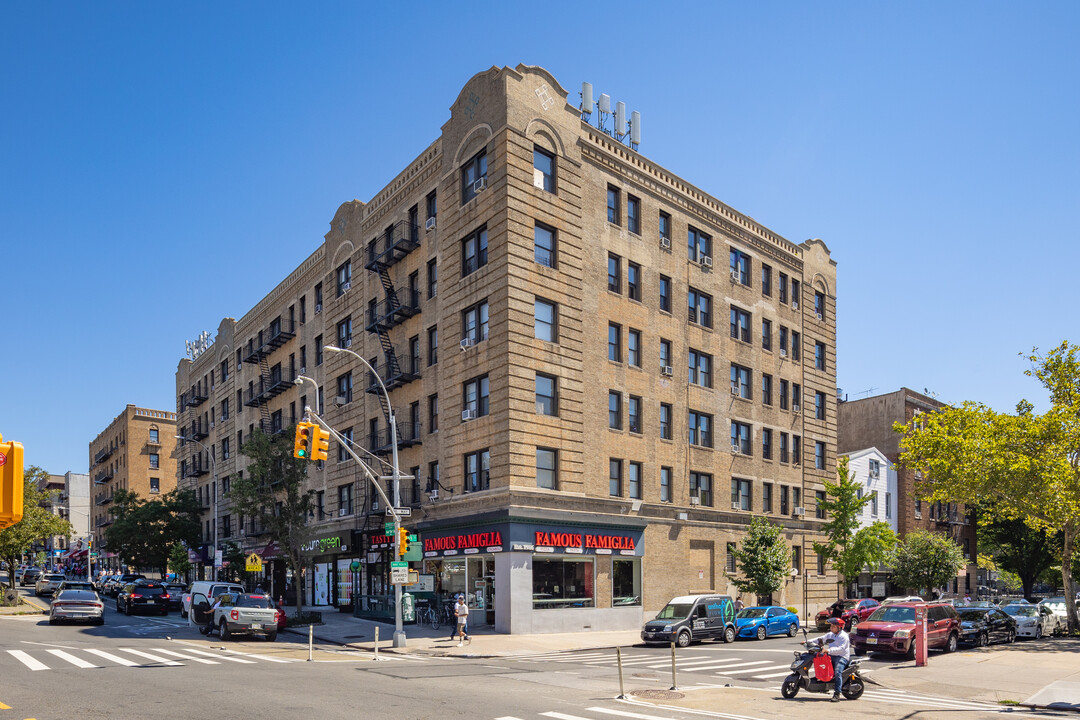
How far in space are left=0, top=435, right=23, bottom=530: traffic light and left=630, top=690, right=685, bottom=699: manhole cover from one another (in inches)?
571

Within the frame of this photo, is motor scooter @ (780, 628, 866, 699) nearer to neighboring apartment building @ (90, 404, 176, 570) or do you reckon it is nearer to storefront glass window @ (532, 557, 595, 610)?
storefront glass window @ (532, 557, 595, 610)

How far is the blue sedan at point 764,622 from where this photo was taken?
33344mm

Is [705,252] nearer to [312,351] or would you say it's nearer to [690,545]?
[690,545]

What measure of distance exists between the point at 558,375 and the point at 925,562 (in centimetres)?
3201

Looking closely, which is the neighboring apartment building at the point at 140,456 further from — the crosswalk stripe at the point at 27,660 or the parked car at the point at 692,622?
the parked car at the point at 692,622

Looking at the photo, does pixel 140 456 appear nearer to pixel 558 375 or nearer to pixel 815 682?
pixel 558 375

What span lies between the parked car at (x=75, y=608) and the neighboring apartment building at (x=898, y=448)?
5159 cm

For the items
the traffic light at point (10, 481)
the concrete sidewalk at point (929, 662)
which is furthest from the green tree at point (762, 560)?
the traffic light at point (10, 481)

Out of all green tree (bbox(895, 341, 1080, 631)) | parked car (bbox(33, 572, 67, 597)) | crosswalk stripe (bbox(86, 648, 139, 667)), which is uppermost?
green tree (bbox(895, 341, 1080, 631))

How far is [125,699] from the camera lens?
15.7 meters

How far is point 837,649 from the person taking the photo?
702 inches

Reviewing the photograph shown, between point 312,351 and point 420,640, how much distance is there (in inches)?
1056

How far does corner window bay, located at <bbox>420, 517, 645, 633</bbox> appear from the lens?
34.2 m

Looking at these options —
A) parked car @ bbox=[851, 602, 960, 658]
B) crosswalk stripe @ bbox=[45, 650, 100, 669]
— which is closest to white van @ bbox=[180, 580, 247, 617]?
crosswalk stripe @ bbox=[45, 650, 100, 669]
